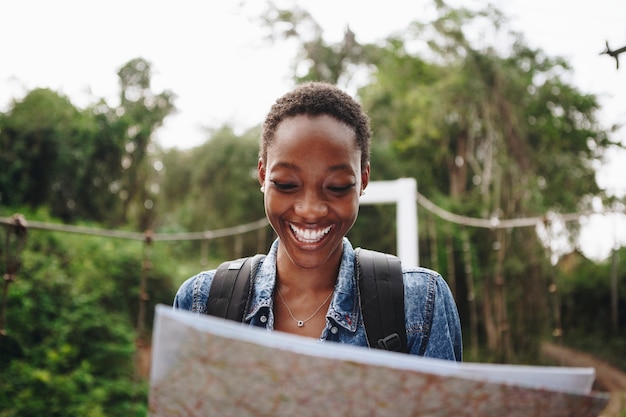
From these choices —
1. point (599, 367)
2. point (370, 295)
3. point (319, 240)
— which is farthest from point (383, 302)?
point (599, 367)

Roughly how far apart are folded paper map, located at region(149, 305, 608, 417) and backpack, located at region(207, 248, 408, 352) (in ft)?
1.16

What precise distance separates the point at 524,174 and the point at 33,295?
6.05 metres

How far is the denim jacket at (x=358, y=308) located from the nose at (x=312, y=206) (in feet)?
0.43

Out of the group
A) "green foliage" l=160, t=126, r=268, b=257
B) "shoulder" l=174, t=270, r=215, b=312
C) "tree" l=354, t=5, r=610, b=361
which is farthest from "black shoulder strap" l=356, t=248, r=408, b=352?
"green foliage" l=160, t=126, r=268, b=257

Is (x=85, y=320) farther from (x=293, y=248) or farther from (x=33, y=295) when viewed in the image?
(x=293, y=248)

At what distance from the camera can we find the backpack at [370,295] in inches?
29.3

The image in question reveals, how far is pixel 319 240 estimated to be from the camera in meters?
0.79

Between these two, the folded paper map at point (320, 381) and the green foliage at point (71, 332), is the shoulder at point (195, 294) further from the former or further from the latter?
the green foliage at point (71, 332)

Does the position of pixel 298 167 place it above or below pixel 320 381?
above

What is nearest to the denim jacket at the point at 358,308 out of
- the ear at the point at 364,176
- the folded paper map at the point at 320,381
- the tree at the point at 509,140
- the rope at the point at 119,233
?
the ear at the point at 364,176

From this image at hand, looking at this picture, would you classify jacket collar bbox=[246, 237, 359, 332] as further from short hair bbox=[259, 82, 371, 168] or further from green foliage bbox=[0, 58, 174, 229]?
green foliage bbox=[0, 58, 174, 229]

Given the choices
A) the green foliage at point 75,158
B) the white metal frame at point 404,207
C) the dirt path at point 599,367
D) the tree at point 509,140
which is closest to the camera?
the white metal frame at point 404,207

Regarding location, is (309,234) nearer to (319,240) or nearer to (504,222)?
(319,240)

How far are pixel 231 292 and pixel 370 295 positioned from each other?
0.22 m
